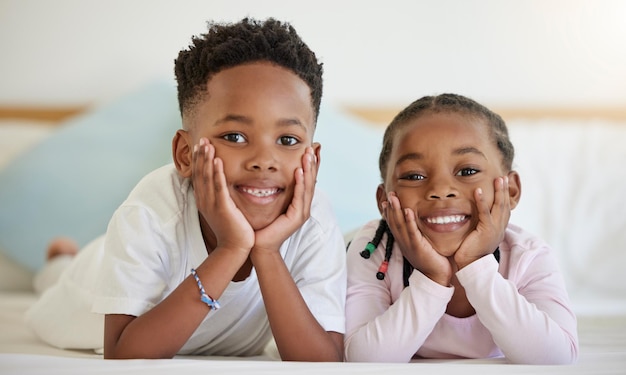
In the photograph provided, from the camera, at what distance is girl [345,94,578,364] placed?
3.23 feet

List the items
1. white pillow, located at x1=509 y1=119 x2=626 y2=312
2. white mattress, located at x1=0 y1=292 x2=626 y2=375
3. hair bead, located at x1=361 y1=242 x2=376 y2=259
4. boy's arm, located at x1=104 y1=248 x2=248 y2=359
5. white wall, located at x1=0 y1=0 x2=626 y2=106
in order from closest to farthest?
white mattress, located at x1=0 y1=292 x2=626 y2=375 → boy's arm, located at x1=104 y1=248 x2=248 y2=359 → hair bead, located at x1=361 y1=242 x2=376 y2=259 → white pillow, located at x1=509 y1=119 x2=626 y2=312 → white wall, located at x1=0 y1=0 x2=626 y2=106

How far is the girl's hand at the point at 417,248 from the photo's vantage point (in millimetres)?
1011

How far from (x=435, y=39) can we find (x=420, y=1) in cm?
11

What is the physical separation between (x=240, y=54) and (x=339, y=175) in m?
0.87

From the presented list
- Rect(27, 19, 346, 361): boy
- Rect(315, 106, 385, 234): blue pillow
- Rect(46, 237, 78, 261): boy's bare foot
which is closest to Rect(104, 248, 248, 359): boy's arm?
Rect(27, 19, 346, 361): boy

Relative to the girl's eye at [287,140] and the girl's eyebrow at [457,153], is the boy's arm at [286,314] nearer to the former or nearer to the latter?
the girl's eye at [287,140]

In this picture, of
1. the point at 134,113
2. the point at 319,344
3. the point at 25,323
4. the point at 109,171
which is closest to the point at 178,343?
the point at 319,344

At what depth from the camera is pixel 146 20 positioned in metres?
2.00

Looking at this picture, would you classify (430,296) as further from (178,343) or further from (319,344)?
(178,343)

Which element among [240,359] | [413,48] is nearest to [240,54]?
[240,359]

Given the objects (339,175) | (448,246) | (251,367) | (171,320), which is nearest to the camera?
(251,367)

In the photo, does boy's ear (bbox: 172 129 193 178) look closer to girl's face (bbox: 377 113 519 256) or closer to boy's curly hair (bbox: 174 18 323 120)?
boy's curly hair (bbox: 174 18 323 120)

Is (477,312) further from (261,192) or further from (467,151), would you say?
(261,192)

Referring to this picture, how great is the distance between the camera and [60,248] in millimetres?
1850
